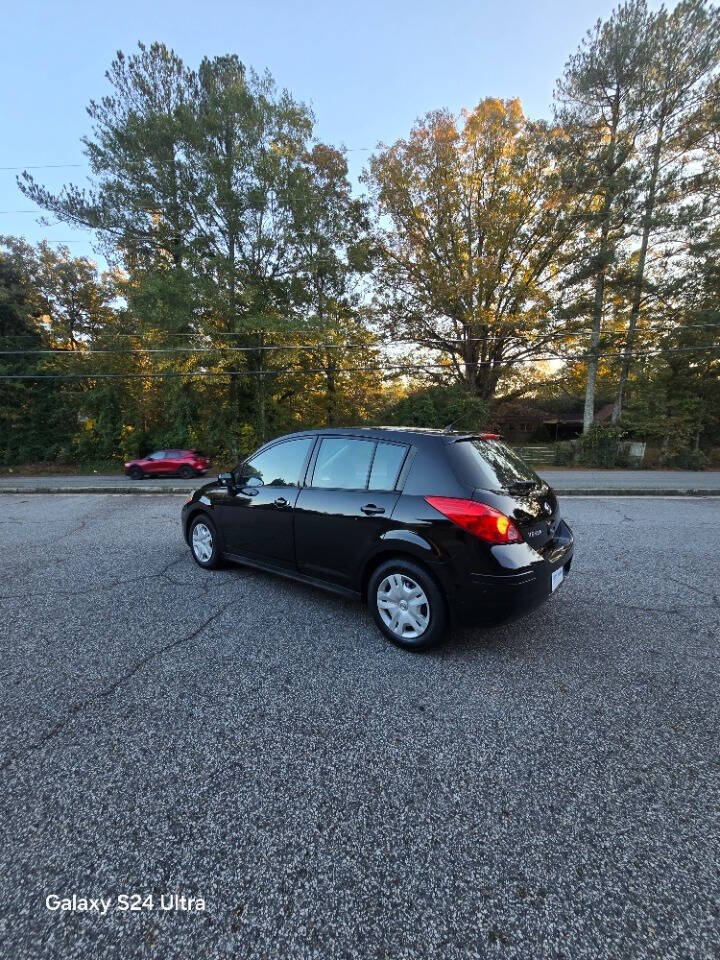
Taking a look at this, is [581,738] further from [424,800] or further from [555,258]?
[555,258]

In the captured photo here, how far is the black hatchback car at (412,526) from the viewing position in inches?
103

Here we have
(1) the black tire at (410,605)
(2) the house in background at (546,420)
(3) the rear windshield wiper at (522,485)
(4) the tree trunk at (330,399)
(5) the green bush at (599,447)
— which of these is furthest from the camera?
(2) the house in background at (546,420)

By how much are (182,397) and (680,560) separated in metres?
20.4

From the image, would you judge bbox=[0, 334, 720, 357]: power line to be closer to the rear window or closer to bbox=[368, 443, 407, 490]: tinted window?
bbox=[368, 443, 407, 490]: tinted window

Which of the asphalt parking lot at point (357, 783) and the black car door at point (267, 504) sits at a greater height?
the black car door at point (267, 504)

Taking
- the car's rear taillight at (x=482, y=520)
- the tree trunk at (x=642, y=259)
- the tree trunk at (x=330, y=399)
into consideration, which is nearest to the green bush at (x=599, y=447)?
the tree trunk at (x=642, y=259)

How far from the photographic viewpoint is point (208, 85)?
17.3 metres

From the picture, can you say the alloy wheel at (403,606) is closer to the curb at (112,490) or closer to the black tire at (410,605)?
the black tire at (410,605)

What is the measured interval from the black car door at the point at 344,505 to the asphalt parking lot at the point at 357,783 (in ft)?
1.72

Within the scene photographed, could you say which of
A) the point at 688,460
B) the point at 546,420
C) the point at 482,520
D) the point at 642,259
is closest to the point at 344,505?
the point at 482,520

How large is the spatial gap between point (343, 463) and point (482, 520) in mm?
1268

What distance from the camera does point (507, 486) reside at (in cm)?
290

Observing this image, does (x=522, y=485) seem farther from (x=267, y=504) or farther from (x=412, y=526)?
(x=267, y=504)

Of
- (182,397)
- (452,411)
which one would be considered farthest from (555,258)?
(182,397)
